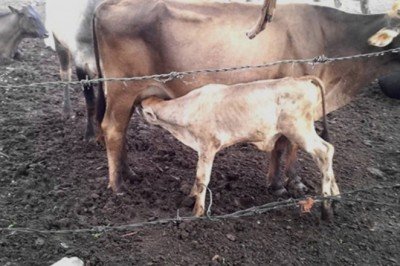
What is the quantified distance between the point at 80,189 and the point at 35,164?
751 mm

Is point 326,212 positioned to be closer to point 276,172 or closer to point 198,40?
point 276,172

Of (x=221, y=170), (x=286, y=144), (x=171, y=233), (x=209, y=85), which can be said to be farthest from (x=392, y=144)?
(x=171, y=233)

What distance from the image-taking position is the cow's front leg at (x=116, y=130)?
13.6ft

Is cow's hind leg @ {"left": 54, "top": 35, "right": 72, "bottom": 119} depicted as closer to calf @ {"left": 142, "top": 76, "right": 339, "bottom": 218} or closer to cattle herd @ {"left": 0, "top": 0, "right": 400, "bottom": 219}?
cattle herd @ {"left": 0, "top": 0, "right": 400, "bottom": 219}

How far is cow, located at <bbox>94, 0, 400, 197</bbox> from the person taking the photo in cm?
402

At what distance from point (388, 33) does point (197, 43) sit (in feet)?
5.83

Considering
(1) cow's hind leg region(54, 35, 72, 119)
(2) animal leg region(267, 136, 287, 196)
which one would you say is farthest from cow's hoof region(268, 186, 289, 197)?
(1) cow's hind leg region(54, 35, 72, 119)

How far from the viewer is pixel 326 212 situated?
13.2ft

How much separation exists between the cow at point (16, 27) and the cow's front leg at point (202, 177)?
17.9 ft

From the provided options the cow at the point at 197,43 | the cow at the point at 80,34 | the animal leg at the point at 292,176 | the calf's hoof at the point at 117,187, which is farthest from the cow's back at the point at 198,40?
the cow at the point at 80,34

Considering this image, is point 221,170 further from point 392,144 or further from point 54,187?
point 392,144

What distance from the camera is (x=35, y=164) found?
488cm

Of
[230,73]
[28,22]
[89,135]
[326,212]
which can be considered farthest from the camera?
[28,22]

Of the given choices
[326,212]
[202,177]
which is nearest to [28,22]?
[202,177]
